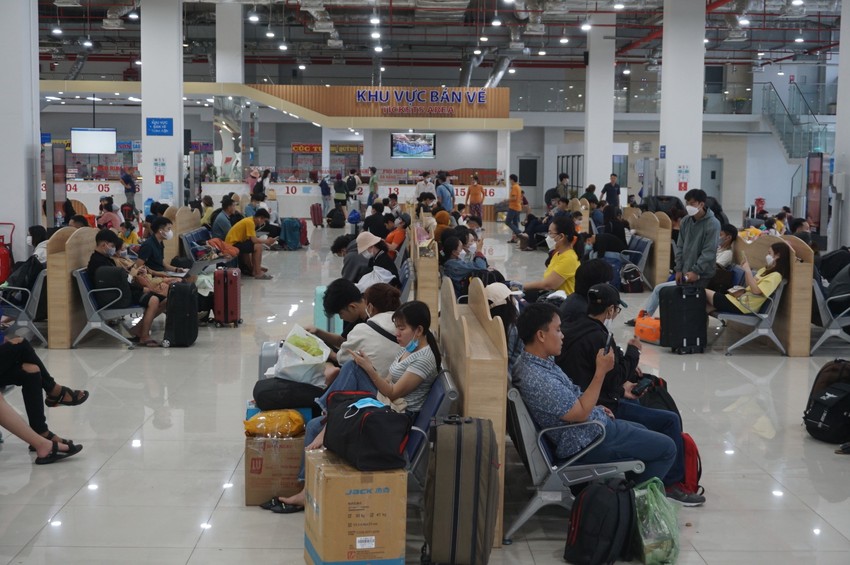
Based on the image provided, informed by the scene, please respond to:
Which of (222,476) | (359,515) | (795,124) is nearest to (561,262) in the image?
(222,476)

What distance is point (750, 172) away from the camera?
38.8 m

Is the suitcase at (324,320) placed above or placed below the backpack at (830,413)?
above

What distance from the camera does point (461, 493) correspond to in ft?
13.0

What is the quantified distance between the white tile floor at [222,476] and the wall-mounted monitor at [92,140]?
2248cm

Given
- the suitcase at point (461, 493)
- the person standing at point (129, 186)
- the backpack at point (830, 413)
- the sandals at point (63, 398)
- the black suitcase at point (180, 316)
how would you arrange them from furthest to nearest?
the person standing at point (129, 186)
the black suitcase at point (180, 316)
the backpack at point (830, 413)
the sandals at point (63, 398)
the suitcase at point (461, 493)

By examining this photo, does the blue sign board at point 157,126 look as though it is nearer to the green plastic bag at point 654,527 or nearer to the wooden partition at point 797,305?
the wooden partition at point 797,305

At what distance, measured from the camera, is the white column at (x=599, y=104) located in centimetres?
2642

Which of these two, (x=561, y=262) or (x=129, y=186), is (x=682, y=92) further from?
(x=129, y=186)

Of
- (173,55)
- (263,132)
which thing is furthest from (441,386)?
(263,132)

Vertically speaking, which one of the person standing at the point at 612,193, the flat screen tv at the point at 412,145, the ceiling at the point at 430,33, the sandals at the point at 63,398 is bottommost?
the sandals at the point at 63,398

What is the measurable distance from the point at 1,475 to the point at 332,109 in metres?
26.5

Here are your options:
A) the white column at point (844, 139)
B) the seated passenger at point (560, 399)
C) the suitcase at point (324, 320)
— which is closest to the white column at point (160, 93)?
the suitcase at point (324, 320)

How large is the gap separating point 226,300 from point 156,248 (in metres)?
0.98

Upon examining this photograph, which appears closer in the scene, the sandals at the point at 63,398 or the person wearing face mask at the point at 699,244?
the sandals at the point at 63,398
